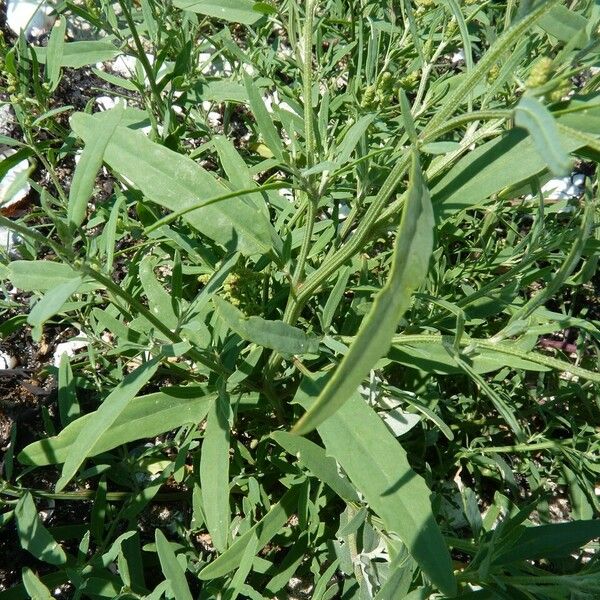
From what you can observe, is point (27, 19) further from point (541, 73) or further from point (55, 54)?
point (541, 73)

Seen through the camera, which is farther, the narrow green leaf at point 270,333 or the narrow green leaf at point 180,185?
the narrow green leaf at point 180,185

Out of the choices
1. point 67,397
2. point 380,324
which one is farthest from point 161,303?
point 380,324

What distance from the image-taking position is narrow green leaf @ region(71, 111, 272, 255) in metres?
1.27

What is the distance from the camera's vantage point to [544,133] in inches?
26.6

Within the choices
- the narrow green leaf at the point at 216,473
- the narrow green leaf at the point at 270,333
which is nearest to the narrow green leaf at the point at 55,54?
the narrow green leaf at the point at 270,333

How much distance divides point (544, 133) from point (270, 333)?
0.58 m

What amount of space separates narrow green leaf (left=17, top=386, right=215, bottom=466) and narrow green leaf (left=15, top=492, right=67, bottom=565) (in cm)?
22

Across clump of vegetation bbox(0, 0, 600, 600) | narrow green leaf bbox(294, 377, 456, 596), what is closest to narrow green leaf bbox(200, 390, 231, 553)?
clump of vegetation bbox(0, 0, 600, 600)

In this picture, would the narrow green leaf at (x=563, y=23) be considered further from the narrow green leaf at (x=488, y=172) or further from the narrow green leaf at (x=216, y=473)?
the narrow green leaf at (x=216, y=473)

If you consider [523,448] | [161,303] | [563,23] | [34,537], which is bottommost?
[523,448]

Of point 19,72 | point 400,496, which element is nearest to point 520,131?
point 400,496

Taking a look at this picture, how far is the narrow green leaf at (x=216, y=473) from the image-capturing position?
1.34 m

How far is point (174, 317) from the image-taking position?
1371 millimetres

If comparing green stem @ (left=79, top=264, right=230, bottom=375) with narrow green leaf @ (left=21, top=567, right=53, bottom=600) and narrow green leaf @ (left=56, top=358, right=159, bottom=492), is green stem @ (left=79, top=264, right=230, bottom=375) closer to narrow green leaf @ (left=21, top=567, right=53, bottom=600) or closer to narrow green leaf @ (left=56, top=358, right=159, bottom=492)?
narrow green leaf @ (left=56, top=358, right=159, bottom=492)
